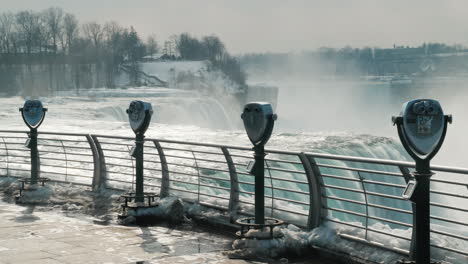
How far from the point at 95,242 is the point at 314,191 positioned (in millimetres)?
3050

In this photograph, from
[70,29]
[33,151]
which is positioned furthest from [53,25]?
[33,151]

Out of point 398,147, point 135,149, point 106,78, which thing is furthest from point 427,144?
point 106,78

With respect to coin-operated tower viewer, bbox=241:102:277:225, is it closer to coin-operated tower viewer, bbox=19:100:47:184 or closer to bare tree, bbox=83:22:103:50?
coin-operated tower viewer, bbox=19:100:47:184

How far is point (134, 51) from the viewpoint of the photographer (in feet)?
578

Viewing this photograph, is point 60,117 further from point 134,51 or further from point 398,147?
point 134,51

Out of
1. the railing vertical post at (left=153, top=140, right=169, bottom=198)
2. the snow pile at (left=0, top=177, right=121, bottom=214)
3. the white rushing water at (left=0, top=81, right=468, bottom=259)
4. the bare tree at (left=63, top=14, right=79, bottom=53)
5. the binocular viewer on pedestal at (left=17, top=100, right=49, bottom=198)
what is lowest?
the white rushing water at (left=0, top=81, right=468, bottom=259)

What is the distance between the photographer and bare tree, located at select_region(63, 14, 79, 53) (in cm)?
14550

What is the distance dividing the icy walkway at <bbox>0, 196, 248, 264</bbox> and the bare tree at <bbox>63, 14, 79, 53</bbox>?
5483 inches

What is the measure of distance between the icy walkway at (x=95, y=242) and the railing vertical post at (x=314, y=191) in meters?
1.19

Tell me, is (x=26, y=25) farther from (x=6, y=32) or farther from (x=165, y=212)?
(x=165, y=212)

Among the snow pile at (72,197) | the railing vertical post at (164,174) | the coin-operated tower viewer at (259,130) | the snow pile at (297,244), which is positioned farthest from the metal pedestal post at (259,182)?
the snow pile at (72,197)

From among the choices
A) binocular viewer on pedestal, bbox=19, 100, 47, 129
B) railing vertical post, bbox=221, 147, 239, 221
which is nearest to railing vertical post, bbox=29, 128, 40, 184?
binocular viewer on pedestal, bbox=19, 100, 47, 129

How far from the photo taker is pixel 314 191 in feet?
30.0

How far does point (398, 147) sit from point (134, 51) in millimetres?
143783
